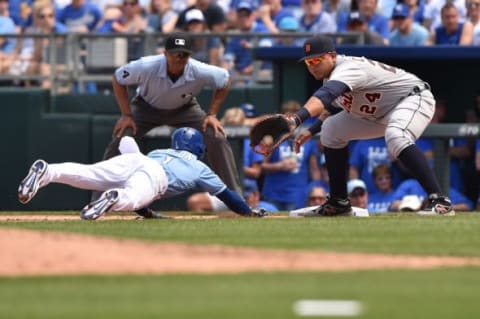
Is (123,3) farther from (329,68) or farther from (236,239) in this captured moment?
(236,239)

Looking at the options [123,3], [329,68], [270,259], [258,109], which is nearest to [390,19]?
[258,109]

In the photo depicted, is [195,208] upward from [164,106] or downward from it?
downward

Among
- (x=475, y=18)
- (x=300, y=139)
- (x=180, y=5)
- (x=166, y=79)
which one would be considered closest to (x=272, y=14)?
(x=180, y=5)

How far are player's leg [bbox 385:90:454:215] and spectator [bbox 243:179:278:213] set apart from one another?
365cm

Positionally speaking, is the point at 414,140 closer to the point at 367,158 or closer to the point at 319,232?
the point at 319,232

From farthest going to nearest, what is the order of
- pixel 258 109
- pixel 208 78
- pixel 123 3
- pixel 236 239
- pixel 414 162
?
pixel 123 3 < pixel 258 109 < pixel 208 78 < pixel 414 162 < pixel 236 239

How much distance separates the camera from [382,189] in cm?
1502

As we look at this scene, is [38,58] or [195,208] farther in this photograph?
[38,58]

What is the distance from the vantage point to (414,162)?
37.0 ft

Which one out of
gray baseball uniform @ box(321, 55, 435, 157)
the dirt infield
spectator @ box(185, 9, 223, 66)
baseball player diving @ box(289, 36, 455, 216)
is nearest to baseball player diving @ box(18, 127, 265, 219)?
baseball player diving @ box(289, 36, 455, 216)

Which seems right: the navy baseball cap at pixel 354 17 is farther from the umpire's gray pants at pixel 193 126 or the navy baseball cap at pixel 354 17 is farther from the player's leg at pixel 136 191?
the player's leg at pixel 136 191

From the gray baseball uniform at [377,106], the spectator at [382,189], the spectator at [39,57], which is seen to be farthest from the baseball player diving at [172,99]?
the spectator at [39,57]

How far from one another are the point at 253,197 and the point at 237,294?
8.66 metres

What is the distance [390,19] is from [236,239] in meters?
8.71
